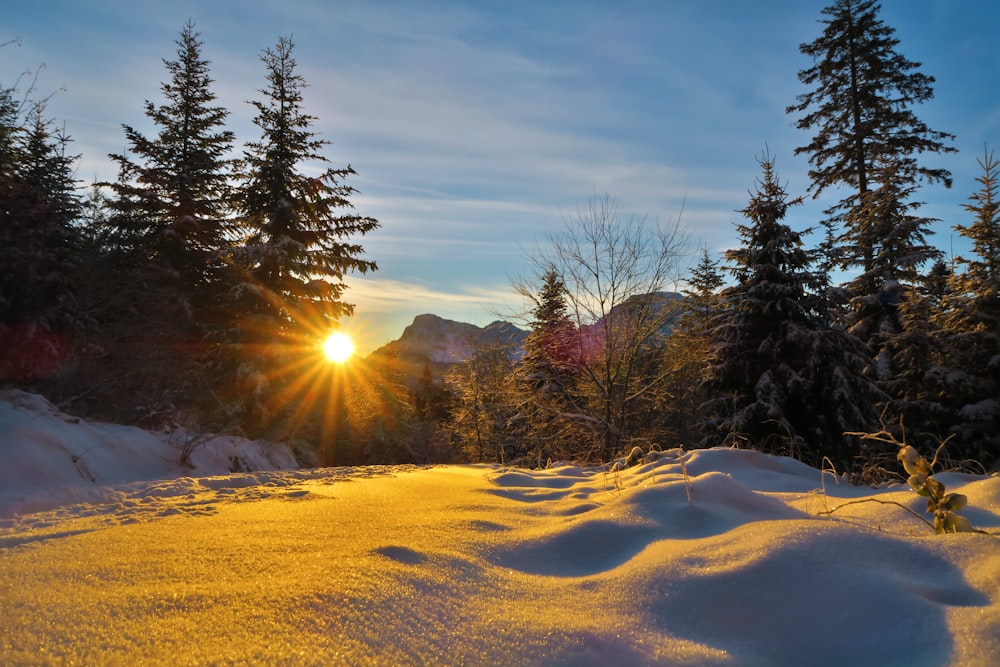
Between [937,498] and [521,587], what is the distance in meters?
1.34

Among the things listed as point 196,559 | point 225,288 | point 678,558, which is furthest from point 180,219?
point 678,558

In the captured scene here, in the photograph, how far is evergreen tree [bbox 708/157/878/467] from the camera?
35.0ft

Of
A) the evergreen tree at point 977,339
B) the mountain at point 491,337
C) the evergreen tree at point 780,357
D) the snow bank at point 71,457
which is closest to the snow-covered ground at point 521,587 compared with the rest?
the snow bank at point 71,457

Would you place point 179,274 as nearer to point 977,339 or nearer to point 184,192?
point 184,192

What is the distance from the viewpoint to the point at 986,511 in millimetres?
1776

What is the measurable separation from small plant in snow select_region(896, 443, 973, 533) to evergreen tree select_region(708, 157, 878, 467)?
30.7ft

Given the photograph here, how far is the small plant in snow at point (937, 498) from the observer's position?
4.71ft

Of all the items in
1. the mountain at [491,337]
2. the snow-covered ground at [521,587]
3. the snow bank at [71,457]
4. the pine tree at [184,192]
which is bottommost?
the snow bank at [71,457]

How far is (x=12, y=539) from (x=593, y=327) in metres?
7.98

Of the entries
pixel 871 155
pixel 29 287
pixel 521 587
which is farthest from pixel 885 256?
pixel 29 287

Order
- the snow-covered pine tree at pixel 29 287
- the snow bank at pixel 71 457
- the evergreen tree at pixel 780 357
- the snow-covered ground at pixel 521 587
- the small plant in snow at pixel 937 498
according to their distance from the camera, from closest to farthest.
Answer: the snow-covered ground at pixel 521 587
the small plant in snow at pixel 937 498
the snow bank at pixel 71 457
the snow-covered pine tree at pixel 29 287
the evergreen tree at pixel 780 357

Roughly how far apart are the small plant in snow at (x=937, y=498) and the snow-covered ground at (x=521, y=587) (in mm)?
95

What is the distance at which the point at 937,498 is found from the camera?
4.97 feet

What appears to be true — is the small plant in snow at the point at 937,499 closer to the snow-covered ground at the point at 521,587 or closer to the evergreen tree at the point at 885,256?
the snow-covered ground at the point at 521,587
